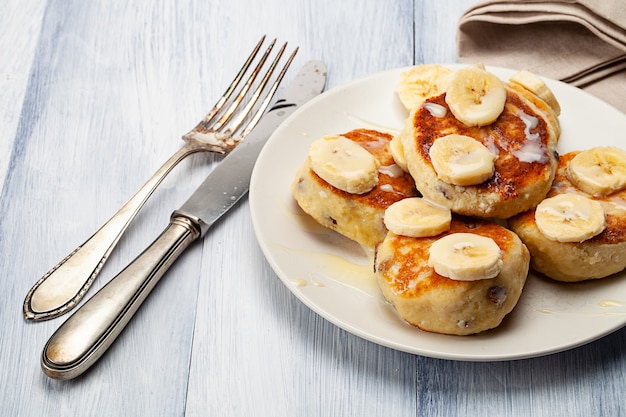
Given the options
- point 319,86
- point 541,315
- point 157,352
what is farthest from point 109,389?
point 319,86

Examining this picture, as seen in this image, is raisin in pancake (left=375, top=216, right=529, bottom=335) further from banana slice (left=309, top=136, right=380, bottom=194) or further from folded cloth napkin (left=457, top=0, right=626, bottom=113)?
folded cloth napkin (left=457, top=0, right=626, bottom=113)

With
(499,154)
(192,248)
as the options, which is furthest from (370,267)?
(192,248)

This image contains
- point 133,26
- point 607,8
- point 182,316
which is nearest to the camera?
point 182,316

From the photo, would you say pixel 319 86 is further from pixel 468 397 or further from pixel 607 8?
pixel 468 397

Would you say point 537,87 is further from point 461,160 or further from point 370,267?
point 370,267

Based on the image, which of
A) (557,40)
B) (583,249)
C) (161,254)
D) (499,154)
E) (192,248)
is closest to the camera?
(583,249)

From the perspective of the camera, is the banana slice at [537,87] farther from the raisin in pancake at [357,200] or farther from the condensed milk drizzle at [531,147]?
the raisin in pancake at [357,200]
